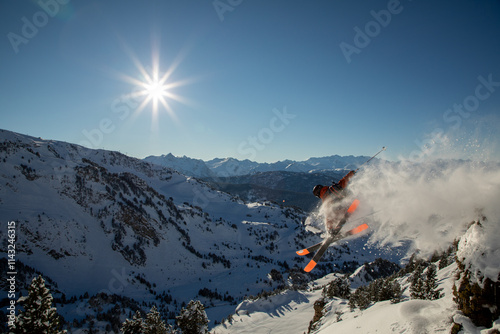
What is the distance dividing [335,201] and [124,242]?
63.6 m

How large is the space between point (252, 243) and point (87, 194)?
2444 inches

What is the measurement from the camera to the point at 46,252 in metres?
45.1

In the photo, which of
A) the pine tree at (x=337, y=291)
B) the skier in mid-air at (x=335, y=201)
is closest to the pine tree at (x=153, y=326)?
the skier in mid-air at (x=335, y=201)

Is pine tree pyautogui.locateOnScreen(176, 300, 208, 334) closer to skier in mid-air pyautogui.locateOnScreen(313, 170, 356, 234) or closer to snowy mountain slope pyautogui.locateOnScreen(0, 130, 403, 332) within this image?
skier in mid-air pyautogui.locateOnScreen(313, 170, 356, 234)

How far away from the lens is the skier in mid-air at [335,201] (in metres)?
16.1

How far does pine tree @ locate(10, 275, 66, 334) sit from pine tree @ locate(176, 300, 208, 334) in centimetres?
1018

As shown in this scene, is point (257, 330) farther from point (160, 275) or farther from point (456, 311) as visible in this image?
point (160, 275)

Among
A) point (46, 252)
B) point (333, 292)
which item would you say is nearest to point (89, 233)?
point (46, 252)

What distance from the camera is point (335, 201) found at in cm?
1627

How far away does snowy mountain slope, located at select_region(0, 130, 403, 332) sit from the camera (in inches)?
1805

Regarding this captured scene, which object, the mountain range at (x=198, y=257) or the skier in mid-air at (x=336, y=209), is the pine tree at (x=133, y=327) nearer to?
the mountain range at (x=198, y=257)

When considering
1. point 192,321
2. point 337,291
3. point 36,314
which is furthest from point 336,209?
point 337,291

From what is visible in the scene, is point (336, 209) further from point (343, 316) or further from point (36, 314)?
point (36, 314)

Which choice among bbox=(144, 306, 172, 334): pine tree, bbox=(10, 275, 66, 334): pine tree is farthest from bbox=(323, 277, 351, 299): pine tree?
bbox=(10, 275, 66, 334): pine tree
